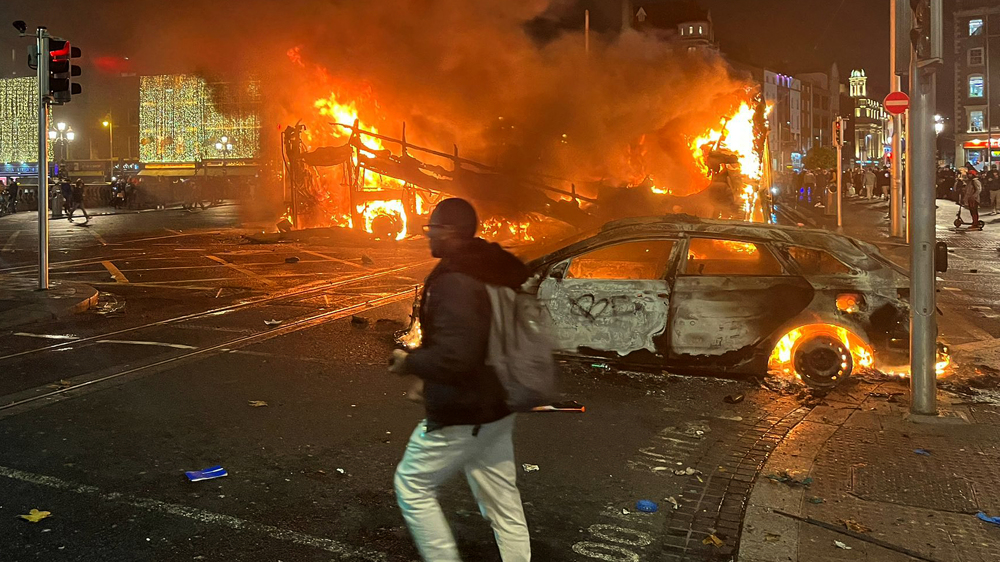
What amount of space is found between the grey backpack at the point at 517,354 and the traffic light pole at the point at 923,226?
153 inches

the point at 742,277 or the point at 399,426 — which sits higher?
the point at 742,277

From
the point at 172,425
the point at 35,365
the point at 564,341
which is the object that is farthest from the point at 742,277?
the point at 35,365

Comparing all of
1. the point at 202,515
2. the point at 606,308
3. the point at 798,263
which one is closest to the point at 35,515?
the point at 202,515

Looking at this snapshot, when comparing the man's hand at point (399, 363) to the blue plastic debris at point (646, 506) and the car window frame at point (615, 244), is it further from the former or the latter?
the car window frame at point (615, 244)

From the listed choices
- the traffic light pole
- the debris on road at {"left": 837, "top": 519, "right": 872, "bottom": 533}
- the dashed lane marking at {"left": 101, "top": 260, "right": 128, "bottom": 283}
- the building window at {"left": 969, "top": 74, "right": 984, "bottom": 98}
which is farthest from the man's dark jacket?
the building window at {"left": 969, "top": 74, "right": 984, "bottom": 98}

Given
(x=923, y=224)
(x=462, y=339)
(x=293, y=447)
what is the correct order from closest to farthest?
1. (x=462, y=339)
2. (x=293, y=447)
3. (x=923, y=224)

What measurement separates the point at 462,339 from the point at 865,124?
14321cm

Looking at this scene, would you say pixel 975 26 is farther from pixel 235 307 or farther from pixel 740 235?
pixel 740 235

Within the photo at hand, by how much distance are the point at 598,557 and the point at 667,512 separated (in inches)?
28.7

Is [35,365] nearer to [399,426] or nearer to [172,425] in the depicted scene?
[172,425]

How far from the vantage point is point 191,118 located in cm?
8075

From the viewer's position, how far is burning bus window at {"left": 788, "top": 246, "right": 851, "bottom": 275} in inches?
275

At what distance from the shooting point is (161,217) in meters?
35.7

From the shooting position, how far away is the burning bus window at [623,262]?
780cm
